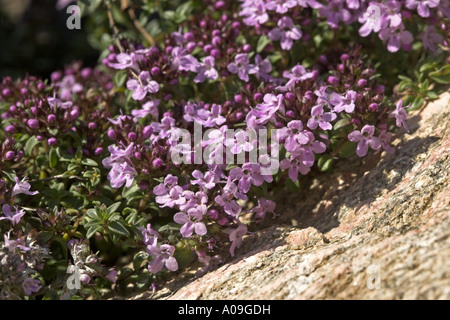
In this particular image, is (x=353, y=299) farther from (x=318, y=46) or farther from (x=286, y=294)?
(x=318, y=46)

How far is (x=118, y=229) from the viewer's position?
12.4ft

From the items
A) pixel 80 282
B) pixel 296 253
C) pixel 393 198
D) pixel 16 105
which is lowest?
pixel 80 282

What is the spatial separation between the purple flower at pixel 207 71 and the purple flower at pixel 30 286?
1.93m

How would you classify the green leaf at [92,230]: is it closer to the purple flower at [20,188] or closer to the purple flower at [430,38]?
the purple flower at [20,188]

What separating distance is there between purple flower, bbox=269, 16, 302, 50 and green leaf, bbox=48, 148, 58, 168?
1.97 m

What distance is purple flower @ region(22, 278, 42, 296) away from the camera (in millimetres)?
3537

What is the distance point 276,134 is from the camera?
3.83m

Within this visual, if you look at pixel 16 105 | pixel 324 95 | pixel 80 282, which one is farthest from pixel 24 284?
pixel 324 95

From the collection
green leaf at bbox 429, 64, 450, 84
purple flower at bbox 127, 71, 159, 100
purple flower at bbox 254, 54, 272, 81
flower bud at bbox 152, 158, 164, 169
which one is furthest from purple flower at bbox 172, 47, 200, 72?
green leaf at bbox 429, 64, 450, 84

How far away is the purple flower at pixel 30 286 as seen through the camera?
139 inches

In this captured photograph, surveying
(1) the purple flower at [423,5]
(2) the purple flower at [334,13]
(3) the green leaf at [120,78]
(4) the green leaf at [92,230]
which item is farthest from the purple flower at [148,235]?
(1) the purple flower at [423,5]

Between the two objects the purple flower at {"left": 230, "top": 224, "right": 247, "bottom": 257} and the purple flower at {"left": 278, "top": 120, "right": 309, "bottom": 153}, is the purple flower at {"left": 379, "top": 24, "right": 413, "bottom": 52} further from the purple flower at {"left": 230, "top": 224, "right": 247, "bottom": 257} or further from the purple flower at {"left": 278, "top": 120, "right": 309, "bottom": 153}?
the purple flower at {"left": 230, "top": 224, "right": 247, "bottom": 257}

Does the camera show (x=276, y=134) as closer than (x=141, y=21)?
Yes

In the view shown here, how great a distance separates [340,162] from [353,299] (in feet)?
6.08
